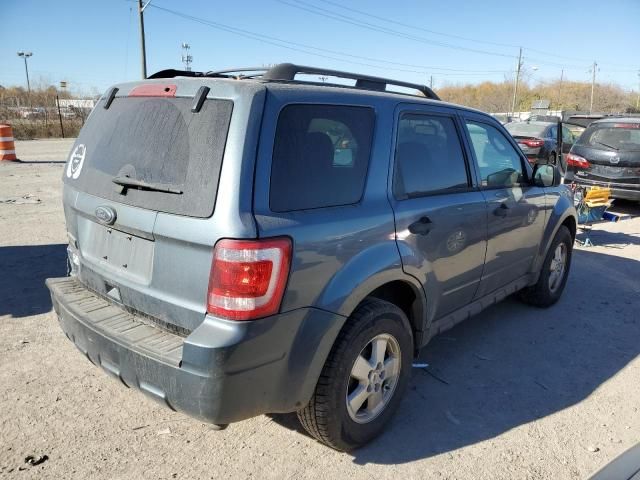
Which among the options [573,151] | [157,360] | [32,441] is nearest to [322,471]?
[157,360]

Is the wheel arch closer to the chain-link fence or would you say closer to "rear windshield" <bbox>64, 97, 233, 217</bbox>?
"rear windshield" <bbox>64, 97, 233, 217</bbox>

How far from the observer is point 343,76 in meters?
3.01

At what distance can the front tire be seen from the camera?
2492 mm

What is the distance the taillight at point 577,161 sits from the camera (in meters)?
9.64

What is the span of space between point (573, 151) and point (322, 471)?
31.0 ft

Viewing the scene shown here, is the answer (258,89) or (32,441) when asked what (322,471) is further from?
(258,89)

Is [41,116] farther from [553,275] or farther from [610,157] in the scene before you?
[553,275]

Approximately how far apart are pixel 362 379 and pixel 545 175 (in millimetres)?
2748

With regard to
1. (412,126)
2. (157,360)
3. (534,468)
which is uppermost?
(412,126)

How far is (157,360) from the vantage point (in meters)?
2.19

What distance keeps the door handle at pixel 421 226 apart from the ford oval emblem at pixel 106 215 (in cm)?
160

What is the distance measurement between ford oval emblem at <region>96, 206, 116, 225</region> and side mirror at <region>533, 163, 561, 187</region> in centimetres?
344

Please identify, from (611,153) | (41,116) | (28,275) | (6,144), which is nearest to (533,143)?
(611,153)

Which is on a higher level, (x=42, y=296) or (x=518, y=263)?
(x=518, y=263)
